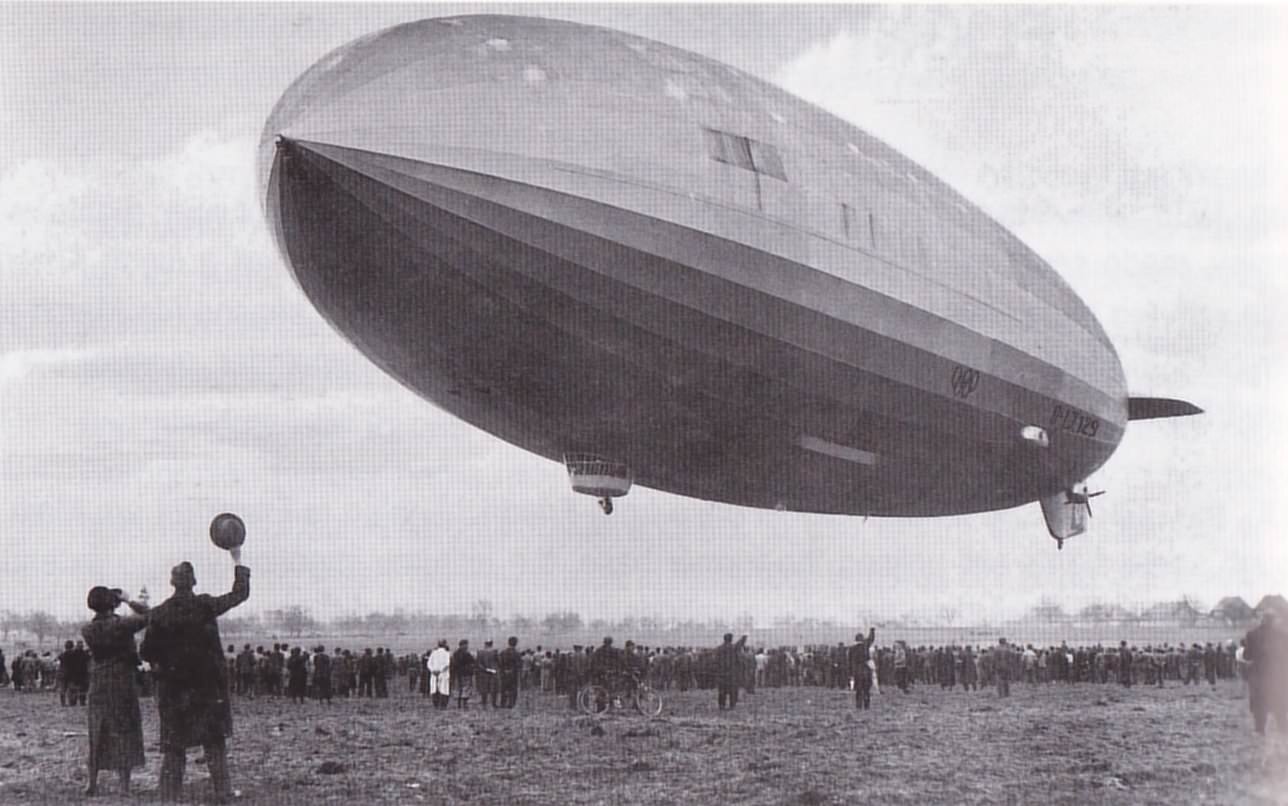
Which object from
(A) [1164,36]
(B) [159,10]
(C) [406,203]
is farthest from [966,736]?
(B) [159,10]

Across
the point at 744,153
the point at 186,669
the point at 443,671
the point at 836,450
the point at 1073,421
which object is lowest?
A: the point at 443,671

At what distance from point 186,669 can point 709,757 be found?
17.2 feet

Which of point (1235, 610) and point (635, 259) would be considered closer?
point (1235, 610)

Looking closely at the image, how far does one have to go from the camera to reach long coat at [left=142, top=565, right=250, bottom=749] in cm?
785

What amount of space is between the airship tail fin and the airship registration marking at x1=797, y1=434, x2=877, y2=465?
8.03 meters

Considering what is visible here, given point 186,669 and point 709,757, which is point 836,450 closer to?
point 709,757

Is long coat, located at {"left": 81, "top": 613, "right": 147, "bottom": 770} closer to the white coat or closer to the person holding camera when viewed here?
the person holding camera

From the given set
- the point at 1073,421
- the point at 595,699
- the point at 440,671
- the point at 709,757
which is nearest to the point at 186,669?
the point at 709,757

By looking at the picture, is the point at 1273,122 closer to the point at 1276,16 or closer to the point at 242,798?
the point at 1276,16

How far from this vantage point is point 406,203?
9.77 m

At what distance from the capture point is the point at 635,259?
34.4 ft

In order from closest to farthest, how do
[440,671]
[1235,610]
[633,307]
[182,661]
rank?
[182,661] < [1235,610] < [633,307] < [440,671]

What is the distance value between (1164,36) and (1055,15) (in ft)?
3.62

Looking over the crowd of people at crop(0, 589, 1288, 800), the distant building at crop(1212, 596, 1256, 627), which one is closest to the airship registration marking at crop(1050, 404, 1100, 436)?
the crowd of people at crop(0, 589, 1288, 800)
